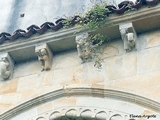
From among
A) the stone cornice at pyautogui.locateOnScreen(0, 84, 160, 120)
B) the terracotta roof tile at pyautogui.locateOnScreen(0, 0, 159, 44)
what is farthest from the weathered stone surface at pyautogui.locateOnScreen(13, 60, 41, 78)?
the stone cornice at pyautogui.locateOnScreen(0, 84, 160, 120)

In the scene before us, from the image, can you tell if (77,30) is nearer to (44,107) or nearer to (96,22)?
(96,22)

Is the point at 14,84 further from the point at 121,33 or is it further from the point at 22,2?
the point at 22,2

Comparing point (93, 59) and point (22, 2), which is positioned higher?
point (22, 2)

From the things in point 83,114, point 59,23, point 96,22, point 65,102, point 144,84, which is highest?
point 59,23

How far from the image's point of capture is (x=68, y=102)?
588 centimetres

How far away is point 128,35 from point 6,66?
1.80 meters

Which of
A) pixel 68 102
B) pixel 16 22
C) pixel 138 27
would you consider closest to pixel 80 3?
pixel 16 22

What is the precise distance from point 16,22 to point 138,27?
2.49 meters

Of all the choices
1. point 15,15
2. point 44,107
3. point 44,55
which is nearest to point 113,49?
point 44,55

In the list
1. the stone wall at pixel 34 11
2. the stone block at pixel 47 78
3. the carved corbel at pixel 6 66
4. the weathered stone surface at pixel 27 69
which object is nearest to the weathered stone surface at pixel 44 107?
the stone block at pixel 47 78

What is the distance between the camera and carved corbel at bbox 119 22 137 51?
19.6 feet

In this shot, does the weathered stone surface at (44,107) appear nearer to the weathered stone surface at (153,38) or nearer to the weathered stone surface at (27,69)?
the weathered stone surface at (27,69)

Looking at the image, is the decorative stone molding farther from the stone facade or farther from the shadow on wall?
the shadow on wall

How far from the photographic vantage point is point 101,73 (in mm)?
5992
